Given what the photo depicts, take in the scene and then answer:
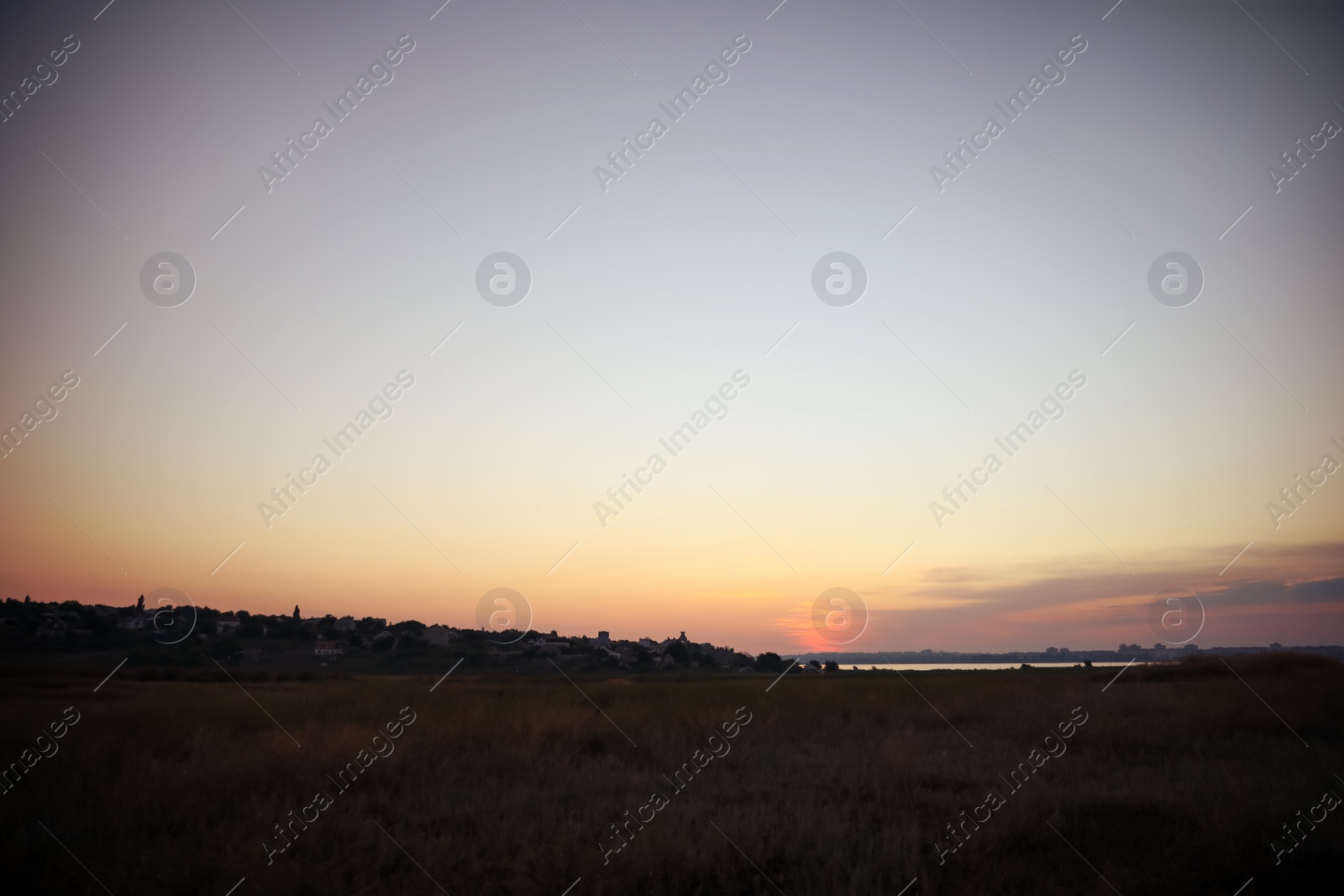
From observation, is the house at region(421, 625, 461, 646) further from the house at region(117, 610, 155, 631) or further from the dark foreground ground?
the dark foreground ground

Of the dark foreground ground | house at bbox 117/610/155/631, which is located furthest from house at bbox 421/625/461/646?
the dark foreground ground

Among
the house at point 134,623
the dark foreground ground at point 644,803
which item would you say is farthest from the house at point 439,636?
the dark foreground ground at point 644,803

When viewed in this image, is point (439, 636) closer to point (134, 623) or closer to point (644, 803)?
point (134, 623)

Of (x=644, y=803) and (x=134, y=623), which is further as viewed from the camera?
(x=134, y=623)

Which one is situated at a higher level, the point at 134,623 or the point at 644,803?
the point at 134,623

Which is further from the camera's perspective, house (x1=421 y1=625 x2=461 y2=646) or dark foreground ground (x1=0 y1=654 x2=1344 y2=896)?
house (x1=421 y1=625 x2=461 y2=646)

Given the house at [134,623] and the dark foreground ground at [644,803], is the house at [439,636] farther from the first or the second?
the dark foreground ground at [644,803]

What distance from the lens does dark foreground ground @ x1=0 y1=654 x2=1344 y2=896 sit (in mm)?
6551

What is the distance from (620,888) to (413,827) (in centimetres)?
258

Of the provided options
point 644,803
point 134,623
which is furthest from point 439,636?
point 644,803

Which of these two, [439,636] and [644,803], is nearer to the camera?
[644,803]

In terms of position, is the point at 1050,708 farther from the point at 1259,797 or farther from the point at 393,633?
the point at 393,633

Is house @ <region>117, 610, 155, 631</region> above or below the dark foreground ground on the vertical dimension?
above

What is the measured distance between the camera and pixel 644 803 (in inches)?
353
